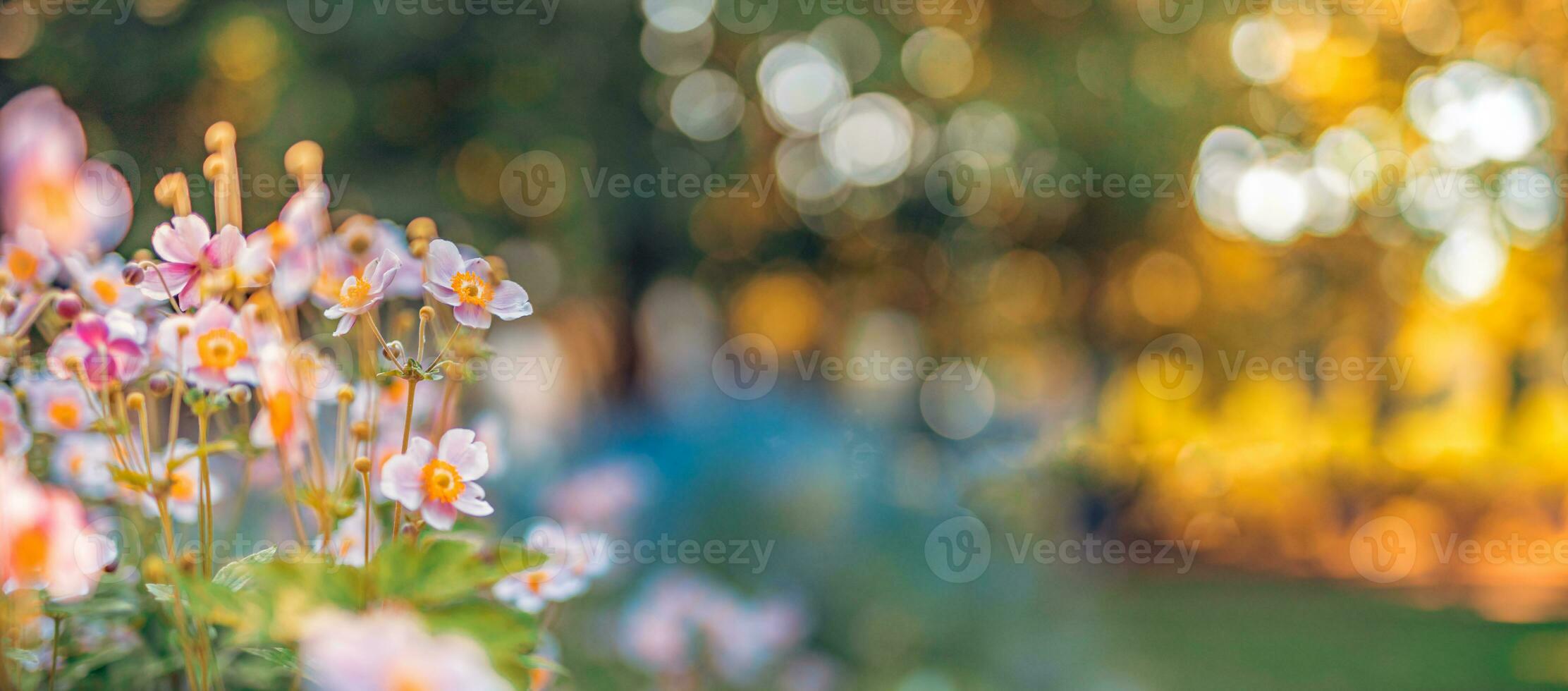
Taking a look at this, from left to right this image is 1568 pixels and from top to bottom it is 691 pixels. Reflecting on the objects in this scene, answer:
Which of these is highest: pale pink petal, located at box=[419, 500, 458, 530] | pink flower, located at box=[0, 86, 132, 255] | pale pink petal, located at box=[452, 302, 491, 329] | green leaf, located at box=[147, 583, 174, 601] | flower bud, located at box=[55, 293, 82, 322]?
pink flower, located at box=[0, 86, 132, 255]

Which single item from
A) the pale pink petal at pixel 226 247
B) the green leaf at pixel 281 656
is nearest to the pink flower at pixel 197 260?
the pale pink petal at pixel 226 247

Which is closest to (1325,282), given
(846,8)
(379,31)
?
(846,8)

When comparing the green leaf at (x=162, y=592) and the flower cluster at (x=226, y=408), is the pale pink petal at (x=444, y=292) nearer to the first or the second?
the flower cluster at (x=226, y=408)

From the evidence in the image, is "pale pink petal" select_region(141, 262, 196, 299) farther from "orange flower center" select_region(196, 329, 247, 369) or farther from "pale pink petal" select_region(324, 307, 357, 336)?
"pale pink petal" select_region(324, 307, 357, 336)

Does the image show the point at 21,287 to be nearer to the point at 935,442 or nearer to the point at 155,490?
the point at 155,490

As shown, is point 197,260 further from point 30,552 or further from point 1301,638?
point 1301,638

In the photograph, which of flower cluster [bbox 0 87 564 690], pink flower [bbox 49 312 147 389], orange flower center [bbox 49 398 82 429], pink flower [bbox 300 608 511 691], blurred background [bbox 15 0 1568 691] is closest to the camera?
pink flower [bbox 300 608 511 691]

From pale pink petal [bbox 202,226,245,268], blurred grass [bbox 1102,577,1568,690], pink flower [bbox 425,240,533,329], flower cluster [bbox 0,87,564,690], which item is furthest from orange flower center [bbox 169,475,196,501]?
blurred grass [bbox 1102,577,1568,690]
